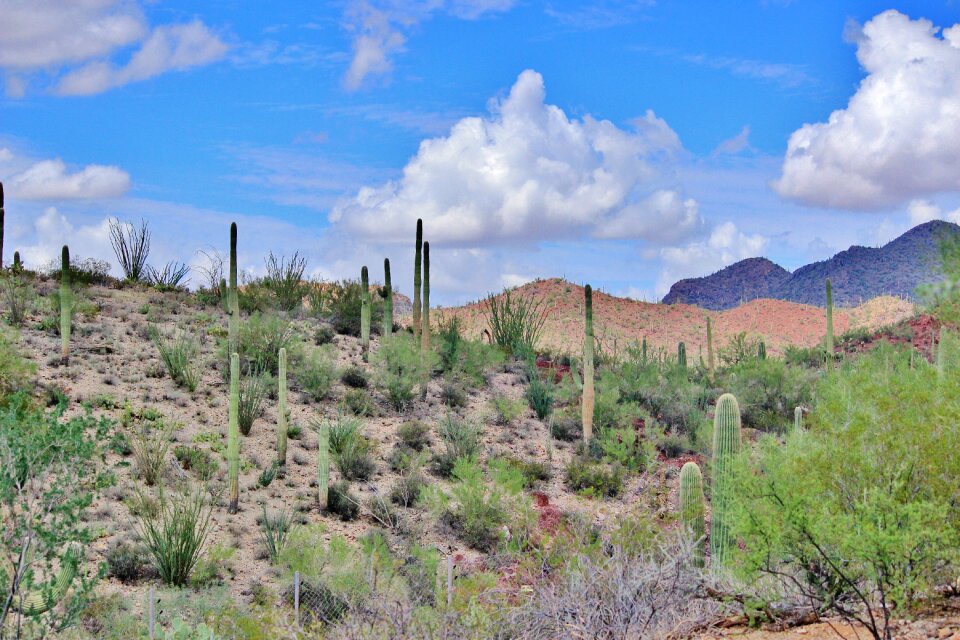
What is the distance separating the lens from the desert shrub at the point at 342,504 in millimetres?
18562

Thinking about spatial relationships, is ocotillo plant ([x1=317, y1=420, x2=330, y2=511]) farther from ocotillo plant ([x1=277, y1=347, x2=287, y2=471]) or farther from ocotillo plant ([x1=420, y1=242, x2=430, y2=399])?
ocotillo plant ([x1=420, y1=242, x2=430, y2=399])

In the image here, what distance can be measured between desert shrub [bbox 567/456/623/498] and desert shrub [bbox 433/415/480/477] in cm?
220

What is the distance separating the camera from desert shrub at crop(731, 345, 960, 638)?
727 centimetres

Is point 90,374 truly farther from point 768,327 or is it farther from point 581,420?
point 768,327

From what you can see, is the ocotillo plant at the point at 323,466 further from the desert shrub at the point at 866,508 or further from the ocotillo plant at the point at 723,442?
the desert shrub at the point at 866,508

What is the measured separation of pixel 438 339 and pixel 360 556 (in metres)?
12.5

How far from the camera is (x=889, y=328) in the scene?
1693 inches

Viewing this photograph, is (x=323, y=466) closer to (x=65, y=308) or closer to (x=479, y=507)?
(x=479, y=507)

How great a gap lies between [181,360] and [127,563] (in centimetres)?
822

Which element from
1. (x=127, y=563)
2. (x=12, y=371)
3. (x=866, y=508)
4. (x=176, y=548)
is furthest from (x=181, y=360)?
(x=866, y=508)

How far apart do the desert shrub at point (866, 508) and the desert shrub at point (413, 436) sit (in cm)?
1372

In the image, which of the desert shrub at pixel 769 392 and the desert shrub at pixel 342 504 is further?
the desert shrub at pixel 769 392

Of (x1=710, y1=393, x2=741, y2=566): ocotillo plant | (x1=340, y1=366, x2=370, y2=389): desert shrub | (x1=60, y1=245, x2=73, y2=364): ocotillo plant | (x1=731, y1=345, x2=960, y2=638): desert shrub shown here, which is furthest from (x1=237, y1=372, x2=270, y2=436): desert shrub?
(x1=731, y1=345, x2=960, y2=638): desert shrub

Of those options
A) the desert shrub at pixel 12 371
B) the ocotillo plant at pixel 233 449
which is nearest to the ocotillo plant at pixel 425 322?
the ocotillo plant at pixel 233 449
